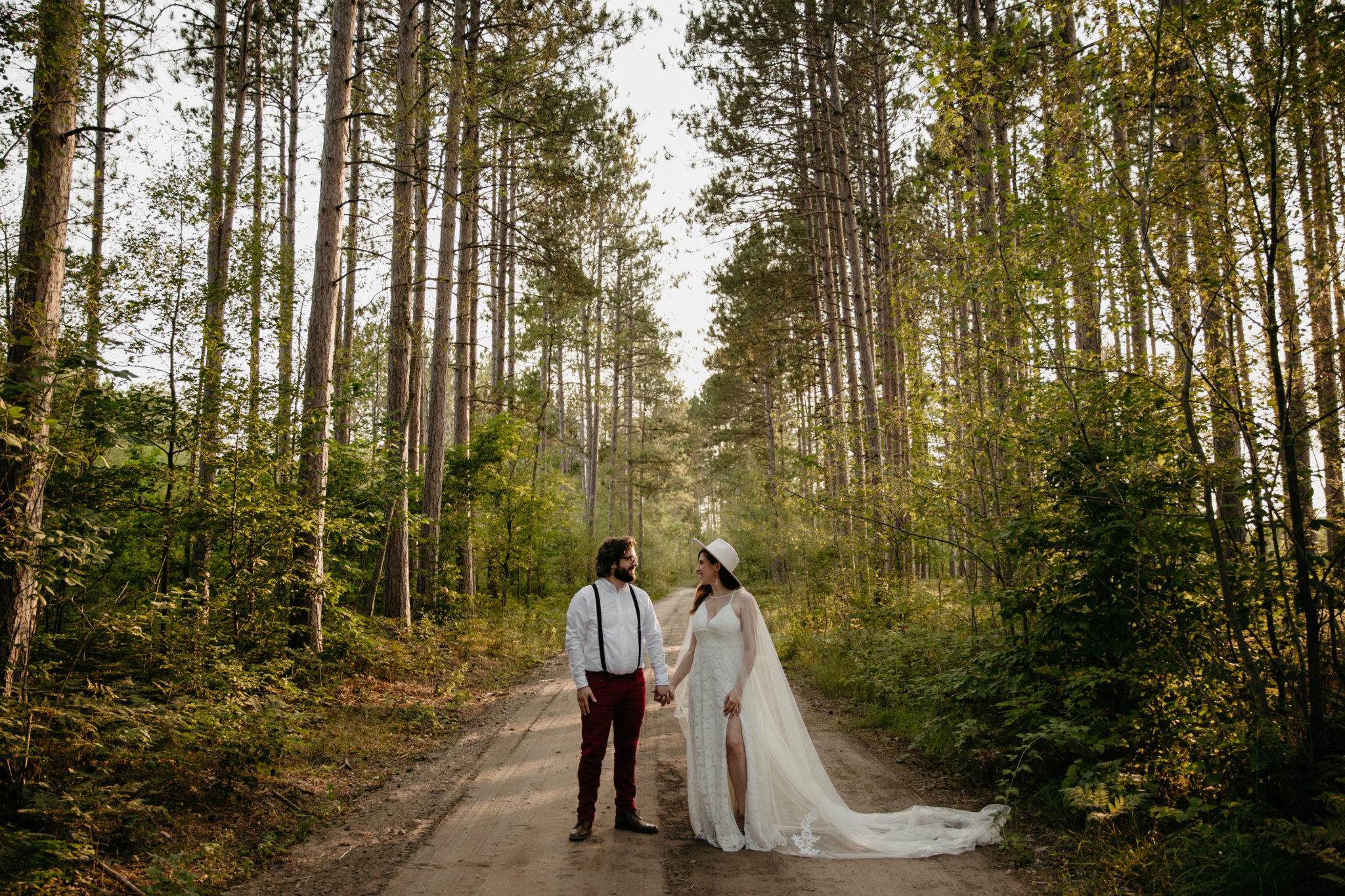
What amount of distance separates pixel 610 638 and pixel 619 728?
26.1 inches

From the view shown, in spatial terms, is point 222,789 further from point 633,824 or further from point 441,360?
point 441,360

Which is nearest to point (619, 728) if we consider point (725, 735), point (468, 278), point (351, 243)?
point (725, 735)

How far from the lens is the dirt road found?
13.1 feet

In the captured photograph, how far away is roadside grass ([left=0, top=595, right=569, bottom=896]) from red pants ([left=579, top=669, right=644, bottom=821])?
1957mm

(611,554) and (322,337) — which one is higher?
(322,337)

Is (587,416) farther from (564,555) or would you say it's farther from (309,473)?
(309,473)

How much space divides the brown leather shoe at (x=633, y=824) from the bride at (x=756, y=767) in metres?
0.30

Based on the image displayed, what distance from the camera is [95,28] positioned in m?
5.64

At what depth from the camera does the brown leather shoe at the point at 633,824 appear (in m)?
4.82

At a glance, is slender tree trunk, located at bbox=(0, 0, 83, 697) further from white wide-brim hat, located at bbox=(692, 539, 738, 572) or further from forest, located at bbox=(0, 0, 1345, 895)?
white wide-brim hat, located at bbox=(692, 539, 738, 572)

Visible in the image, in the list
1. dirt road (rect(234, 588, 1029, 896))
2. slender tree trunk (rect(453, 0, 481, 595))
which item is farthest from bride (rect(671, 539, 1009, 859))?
slender tree trunk (rect(453, 0, 481, 595))

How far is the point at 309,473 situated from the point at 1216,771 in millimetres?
8670

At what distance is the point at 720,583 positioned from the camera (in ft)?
17.4

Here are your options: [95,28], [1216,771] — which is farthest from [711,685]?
[95,28]
